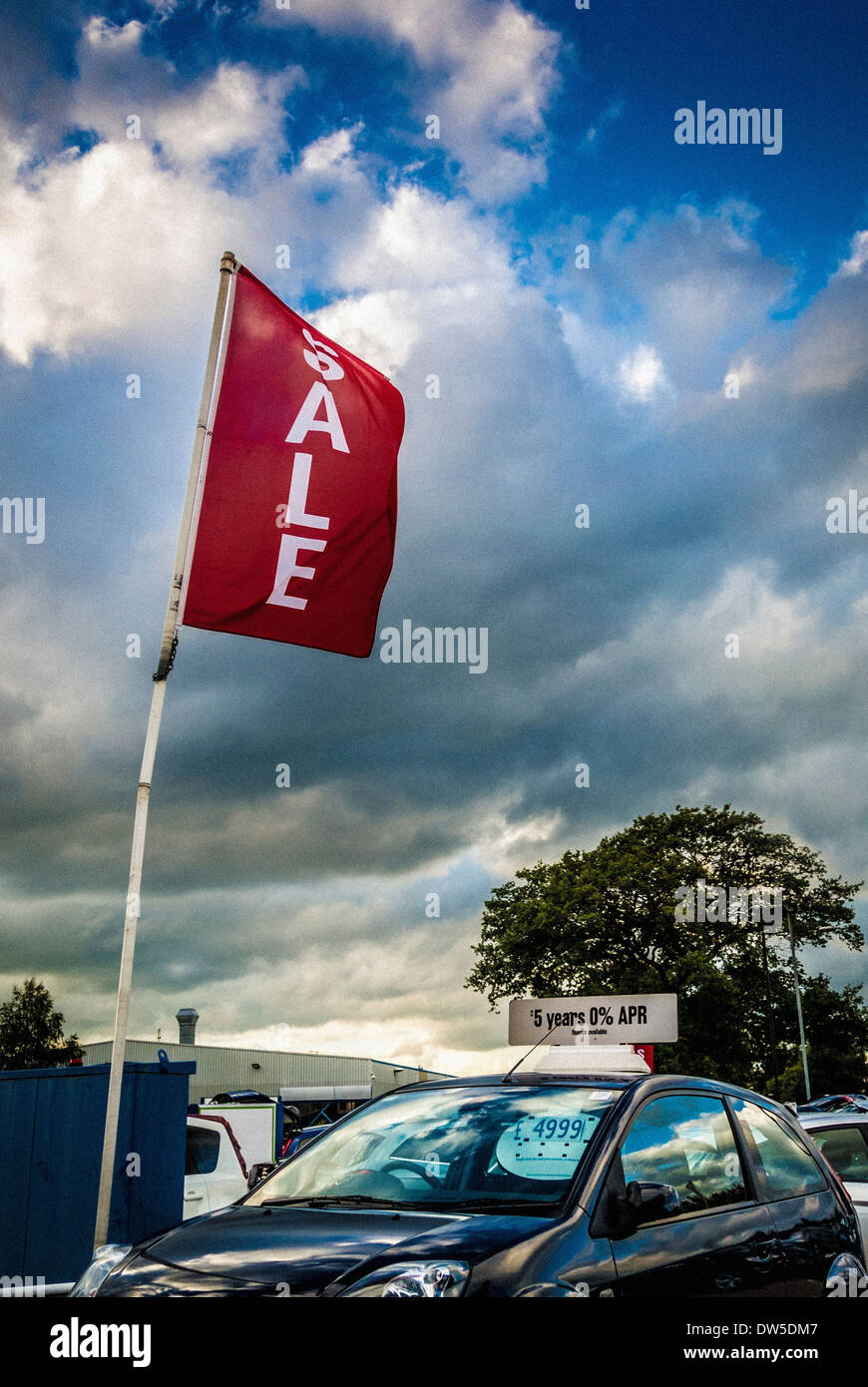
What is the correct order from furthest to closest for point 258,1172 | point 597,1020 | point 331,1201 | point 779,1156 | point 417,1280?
point 597,1020 < point 258,1172 < point 779,1156 < point 331,1201 < point 417,1280

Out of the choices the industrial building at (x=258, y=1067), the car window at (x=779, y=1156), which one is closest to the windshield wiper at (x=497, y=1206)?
→ the car window at (x=779, y=1156)

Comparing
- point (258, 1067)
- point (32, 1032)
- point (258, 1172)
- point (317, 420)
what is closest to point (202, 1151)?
point (258, 1172)

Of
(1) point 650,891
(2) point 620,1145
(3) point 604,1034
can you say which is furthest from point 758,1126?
(1) point 650,891

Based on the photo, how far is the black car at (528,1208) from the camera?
3.74 m

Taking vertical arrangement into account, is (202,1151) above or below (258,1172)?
below

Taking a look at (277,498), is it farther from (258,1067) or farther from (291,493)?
(258,1067)

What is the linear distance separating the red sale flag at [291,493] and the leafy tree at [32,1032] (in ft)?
202

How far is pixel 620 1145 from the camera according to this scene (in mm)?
4492

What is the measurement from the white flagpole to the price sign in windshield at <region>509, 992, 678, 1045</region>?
10814 millimetres

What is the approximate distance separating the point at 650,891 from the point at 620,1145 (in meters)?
39.3

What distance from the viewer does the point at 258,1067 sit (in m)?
57.4

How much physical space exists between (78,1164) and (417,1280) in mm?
6675

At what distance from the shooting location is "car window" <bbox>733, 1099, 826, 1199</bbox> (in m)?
5.48

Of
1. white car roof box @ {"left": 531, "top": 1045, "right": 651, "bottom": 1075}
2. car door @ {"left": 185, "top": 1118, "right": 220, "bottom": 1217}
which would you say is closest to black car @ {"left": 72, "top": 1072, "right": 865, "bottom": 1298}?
car door @ {"left": 185, "top": 1118, "right": 220, "bottom": 1217}
